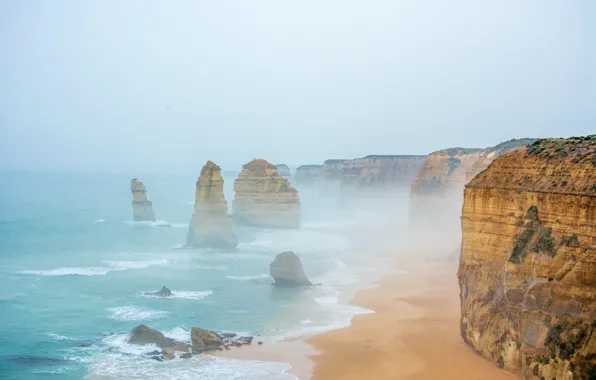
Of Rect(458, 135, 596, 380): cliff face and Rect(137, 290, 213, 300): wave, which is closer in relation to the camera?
Rect(458, 135, 596, 380): cliff face

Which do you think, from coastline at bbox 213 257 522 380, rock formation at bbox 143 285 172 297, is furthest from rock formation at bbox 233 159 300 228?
coastline at bbox 213 257 522 380

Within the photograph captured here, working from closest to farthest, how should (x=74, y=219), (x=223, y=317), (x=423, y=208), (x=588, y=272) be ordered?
(x=588, y=272) → (x=223, y=317) → (x=423, y=208) → (x=74, y=219)

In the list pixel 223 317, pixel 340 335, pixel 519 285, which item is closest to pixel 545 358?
pixel 519 285

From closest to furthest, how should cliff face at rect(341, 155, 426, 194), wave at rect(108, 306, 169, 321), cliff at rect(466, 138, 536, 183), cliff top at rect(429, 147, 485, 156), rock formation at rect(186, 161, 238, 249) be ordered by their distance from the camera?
wave at rect(108, 306, 169, 321), cliff at rect(466, 138, 536, 183), rock formation at rect(186, 161, 238, 249), cliff top at rect(429, 147, 485, 156), cliff face at rect(341, 155, 426, 194)

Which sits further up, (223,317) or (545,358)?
(545,358)

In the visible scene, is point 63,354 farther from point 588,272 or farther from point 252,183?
point 252,183

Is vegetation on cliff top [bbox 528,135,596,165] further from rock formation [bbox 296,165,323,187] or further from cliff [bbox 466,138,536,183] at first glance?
rock formation [bbox 296,165,323,187]

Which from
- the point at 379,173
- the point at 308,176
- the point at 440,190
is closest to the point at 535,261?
the point at 440,190

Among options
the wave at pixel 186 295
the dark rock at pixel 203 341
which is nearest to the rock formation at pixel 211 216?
the wave at pixel 186 295
